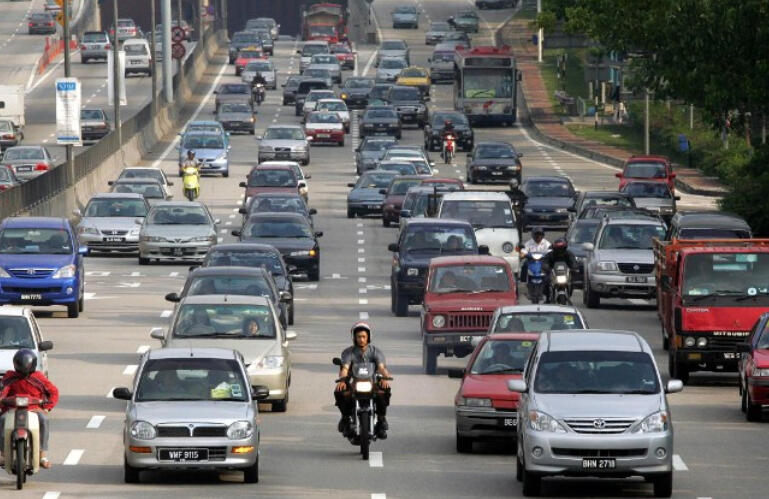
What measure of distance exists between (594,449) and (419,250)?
19952 millimetres

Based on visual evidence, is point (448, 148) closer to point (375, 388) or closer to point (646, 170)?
point (646, 170)

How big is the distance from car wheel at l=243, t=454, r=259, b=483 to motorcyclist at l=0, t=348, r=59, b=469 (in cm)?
193

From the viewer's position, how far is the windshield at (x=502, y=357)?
25.0m

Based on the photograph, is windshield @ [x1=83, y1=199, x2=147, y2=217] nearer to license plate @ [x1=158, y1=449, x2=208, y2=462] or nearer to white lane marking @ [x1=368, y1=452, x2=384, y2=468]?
white lane marking @ [x1=368, y1=452, x2=384, y2=468]

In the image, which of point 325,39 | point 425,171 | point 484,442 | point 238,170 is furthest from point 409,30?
point 484,442

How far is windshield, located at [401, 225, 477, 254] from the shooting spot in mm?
40750

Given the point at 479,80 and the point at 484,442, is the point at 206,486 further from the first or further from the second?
the point at 479,80

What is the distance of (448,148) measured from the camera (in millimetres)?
78750

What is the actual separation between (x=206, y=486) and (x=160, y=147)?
63597 millimetres

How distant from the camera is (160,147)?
8531 centimetres

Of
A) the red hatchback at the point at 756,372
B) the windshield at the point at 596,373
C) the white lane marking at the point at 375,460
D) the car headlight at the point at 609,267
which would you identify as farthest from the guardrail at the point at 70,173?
the windshield at the point at 596,373

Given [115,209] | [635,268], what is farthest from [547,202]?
[635,268]


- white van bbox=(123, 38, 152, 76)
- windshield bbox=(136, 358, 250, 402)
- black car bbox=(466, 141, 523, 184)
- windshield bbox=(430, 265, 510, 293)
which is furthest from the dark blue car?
white van bbox=(123, 38, 152, 76)

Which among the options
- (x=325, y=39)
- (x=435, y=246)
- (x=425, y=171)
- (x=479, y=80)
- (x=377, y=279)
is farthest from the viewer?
(x=325, y=39)
